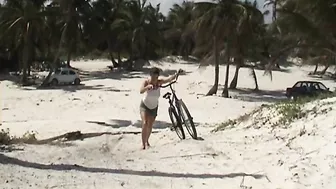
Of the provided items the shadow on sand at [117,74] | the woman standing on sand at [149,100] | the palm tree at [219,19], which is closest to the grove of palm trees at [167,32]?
the palm tree at [219,19]

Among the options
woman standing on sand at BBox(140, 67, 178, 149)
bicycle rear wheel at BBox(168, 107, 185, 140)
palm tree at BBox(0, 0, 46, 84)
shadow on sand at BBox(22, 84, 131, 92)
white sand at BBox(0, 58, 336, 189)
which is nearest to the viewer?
white sand at BBox(0, 58, 336, 189)

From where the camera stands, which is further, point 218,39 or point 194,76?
point 194,76

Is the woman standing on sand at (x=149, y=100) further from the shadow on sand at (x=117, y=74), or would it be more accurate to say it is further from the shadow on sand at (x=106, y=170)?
the shadow on sand at (x=117, y=74)

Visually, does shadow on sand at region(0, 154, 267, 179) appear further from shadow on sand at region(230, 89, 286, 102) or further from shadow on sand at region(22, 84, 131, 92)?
shadow on sand at region(22, 84, 131, 92)

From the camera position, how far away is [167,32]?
196ft

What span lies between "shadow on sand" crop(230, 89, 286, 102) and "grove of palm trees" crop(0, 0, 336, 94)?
1.13m

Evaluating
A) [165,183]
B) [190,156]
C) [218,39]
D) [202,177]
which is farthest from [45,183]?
[218,39]

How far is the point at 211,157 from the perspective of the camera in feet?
25.8

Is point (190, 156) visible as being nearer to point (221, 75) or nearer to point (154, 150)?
point (154, 150)

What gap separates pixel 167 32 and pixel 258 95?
24824 millimetres

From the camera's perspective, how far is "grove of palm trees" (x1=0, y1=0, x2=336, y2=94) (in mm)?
20703

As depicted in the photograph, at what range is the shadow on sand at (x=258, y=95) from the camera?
33.5m

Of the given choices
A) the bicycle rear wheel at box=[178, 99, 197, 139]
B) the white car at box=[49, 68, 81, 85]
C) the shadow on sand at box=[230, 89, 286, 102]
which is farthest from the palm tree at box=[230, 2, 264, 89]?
the bicycle rear wheel at box=[178, 99, 197, 139]

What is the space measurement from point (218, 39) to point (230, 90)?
22.7ft
